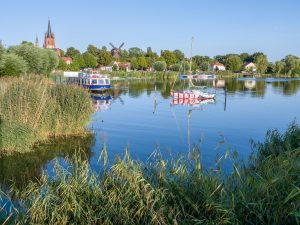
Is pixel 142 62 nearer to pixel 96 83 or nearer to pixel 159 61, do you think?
pixel 159 61

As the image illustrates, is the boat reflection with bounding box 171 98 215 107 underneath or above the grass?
underneath

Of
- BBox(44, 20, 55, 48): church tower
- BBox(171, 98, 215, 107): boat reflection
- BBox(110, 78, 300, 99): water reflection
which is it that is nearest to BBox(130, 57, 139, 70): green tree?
BBox(110, 78, 300, 99): water reflection

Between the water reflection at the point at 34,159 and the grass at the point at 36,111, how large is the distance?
46 cm

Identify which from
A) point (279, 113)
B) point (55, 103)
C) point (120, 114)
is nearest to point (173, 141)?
point (55, 103)

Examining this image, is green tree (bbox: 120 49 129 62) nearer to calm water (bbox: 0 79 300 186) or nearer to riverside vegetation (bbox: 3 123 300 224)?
calm water (bbox: 0 79 300 186)

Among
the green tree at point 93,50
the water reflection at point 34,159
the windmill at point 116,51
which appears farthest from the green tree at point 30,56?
the windmill at point 116,51

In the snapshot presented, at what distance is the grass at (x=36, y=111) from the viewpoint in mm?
14195

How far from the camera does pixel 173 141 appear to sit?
18.7 meters

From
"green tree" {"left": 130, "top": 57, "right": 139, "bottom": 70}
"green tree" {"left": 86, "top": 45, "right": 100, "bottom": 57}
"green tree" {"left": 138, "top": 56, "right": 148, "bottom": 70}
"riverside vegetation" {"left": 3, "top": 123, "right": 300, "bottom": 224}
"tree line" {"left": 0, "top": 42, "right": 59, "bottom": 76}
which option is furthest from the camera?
"green tree" {"left": 138, "top": 56, "right": 148, "bottom": 70}

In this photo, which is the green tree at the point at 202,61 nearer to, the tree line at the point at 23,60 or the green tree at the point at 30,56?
the tree line at the point at 23,60

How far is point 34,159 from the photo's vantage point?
13906mm

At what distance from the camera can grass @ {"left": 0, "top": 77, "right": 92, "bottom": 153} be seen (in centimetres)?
1420

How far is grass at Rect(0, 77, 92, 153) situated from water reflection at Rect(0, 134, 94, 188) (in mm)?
463

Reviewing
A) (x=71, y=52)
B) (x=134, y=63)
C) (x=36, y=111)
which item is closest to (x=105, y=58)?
(x=134, y=63)
